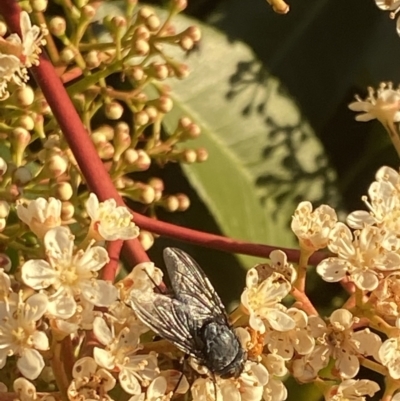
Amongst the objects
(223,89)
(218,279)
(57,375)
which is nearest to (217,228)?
(218,279)

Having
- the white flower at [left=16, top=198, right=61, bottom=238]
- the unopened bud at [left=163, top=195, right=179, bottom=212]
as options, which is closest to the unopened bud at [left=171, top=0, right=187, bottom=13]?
the unopened bud at [left=163, top=195, right=179, bottom=212]

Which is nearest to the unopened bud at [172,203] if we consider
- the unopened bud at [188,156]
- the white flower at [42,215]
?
the unopened bud at [188,156]

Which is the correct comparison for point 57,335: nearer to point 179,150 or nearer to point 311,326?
point 311,326

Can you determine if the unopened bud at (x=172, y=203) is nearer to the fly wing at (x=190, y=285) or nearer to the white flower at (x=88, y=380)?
the fly wing at (x=190, y=285)

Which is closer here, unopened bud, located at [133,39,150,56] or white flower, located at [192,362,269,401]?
white flower, located at [192,362,269,401]

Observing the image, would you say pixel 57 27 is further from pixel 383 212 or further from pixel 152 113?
pixel 383 212

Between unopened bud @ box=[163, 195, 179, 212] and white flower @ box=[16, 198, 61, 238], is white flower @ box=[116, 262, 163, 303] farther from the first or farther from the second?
unopened bud @ box=[163, 195, 179, 212]
